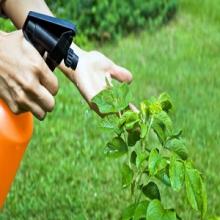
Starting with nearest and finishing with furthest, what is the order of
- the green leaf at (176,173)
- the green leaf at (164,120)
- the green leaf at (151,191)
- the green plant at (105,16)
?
1. the green leaf at (176,173)
2. the green leaf at (164,120)
3. the green leaf at (151,191)
4. the green plant at (105,16)

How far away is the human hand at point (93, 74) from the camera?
6.36 feet

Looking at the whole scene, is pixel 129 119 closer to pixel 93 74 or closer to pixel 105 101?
pixel 105 101

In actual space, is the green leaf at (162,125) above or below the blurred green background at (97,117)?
above

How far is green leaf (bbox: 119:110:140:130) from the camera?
1745mm

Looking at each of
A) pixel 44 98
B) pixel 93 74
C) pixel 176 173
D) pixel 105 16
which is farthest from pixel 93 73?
pixel 105 16


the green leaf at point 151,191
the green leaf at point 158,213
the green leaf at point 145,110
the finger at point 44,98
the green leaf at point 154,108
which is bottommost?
the green leaf at point 151,191

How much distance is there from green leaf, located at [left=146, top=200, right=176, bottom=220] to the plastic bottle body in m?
0.36

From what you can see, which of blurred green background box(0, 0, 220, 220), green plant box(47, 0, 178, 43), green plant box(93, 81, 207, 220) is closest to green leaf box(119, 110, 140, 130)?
green plant box(93, 81, 207, 220)

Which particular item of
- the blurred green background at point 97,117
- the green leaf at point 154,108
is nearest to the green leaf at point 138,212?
the green leaf at point 154,108

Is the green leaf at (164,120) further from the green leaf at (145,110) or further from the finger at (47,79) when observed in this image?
the finger at (47,79)

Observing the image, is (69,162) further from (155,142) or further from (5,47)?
(5,47)

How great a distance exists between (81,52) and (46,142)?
4.45ft

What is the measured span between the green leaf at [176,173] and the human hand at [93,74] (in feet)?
1.07

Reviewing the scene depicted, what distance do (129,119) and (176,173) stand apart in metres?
0.17
